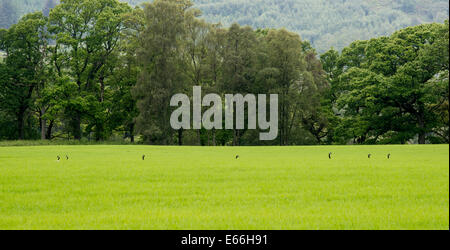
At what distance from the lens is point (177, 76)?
5134 centimetres

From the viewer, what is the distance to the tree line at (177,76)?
163 ft

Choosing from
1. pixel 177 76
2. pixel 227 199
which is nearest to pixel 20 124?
pixel 177 76

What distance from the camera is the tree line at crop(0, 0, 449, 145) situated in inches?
1955

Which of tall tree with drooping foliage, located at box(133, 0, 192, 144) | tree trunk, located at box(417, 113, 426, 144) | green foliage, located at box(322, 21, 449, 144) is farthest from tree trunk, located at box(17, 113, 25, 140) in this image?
tree trunk, located at box(417, 113, 426, 144)

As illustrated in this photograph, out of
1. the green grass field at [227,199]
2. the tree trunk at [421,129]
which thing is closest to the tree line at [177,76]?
the tree trunk at [421,129]

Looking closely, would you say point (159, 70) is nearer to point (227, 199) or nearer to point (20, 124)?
point (20, 124)

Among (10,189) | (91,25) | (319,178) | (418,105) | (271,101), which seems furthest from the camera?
(91,25)

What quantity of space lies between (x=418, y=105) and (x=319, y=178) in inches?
1508

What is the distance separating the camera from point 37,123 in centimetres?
5844

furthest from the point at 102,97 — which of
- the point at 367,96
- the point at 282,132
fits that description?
the point at 367,96

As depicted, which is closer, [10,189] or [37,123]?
[10,189]

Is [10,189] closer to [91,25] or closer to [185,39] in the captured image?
[185,39]

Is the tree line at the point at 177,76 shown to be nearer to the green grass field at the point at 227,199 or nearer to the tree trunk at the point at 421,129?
the tree trunk at the point at 421,129

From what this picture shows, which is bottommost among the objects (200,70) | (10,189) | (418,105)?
(10,189)
